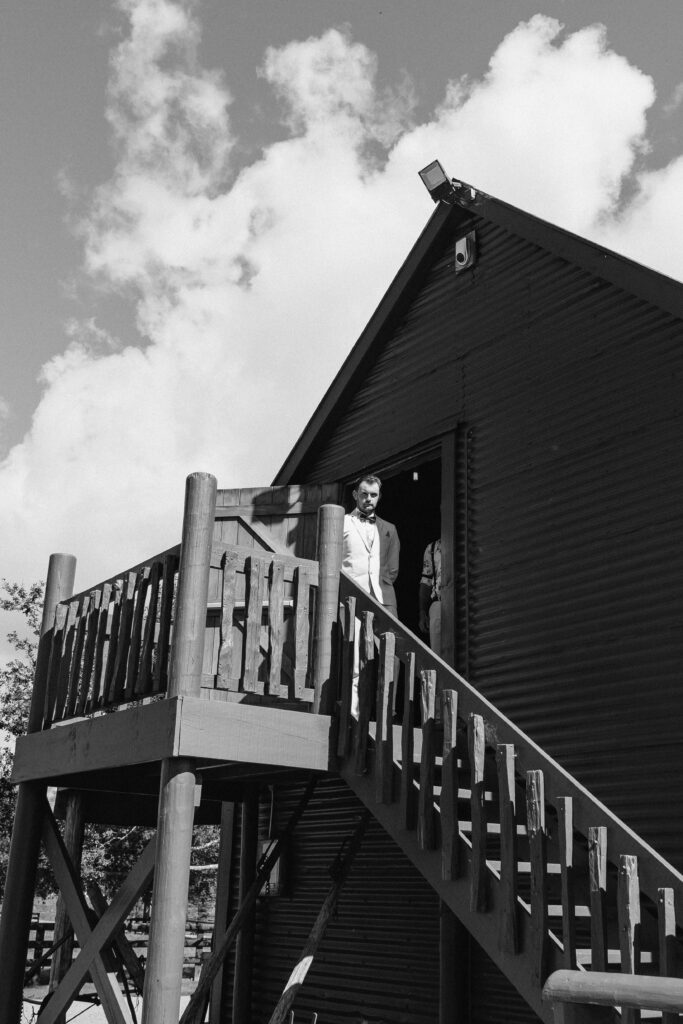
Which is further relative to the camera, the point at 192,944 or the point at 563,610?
the point at 192,944

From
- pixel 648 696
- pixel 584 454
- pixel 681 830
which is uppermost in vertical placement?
pixel 584 454

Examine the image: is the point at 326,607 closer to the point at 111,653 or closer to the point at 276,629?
the point at 276,629

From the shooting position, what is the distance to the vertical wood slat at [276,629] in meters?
6.29

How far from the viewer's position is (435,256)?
32.4 ft

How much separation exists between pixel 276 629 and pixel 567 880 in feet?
8.39

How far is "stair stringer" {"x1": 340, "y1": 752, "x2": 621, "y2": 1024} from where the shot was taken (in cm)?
452

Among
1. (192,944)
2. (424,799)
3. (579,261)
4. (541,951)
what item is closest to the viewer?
(541,951)

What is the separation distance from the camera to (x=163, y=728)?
599cm

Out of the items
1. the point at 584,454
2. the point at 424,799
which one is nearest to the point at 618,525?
the point at 584,454

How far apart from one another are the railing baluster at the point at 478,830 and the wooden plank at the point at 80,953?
2404 millimetres

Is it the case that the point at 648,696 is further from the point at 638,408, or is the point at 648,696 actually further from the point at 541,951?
the point at 541,951

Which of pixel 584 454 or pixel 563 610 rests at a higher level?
pixel 584 454

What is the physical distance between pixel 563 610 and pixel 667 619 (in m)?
0.96

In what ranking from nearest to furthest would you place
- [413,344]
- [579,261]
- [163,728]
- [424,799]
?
[424,799] < [163,728] < [579,261] < [413,344]
